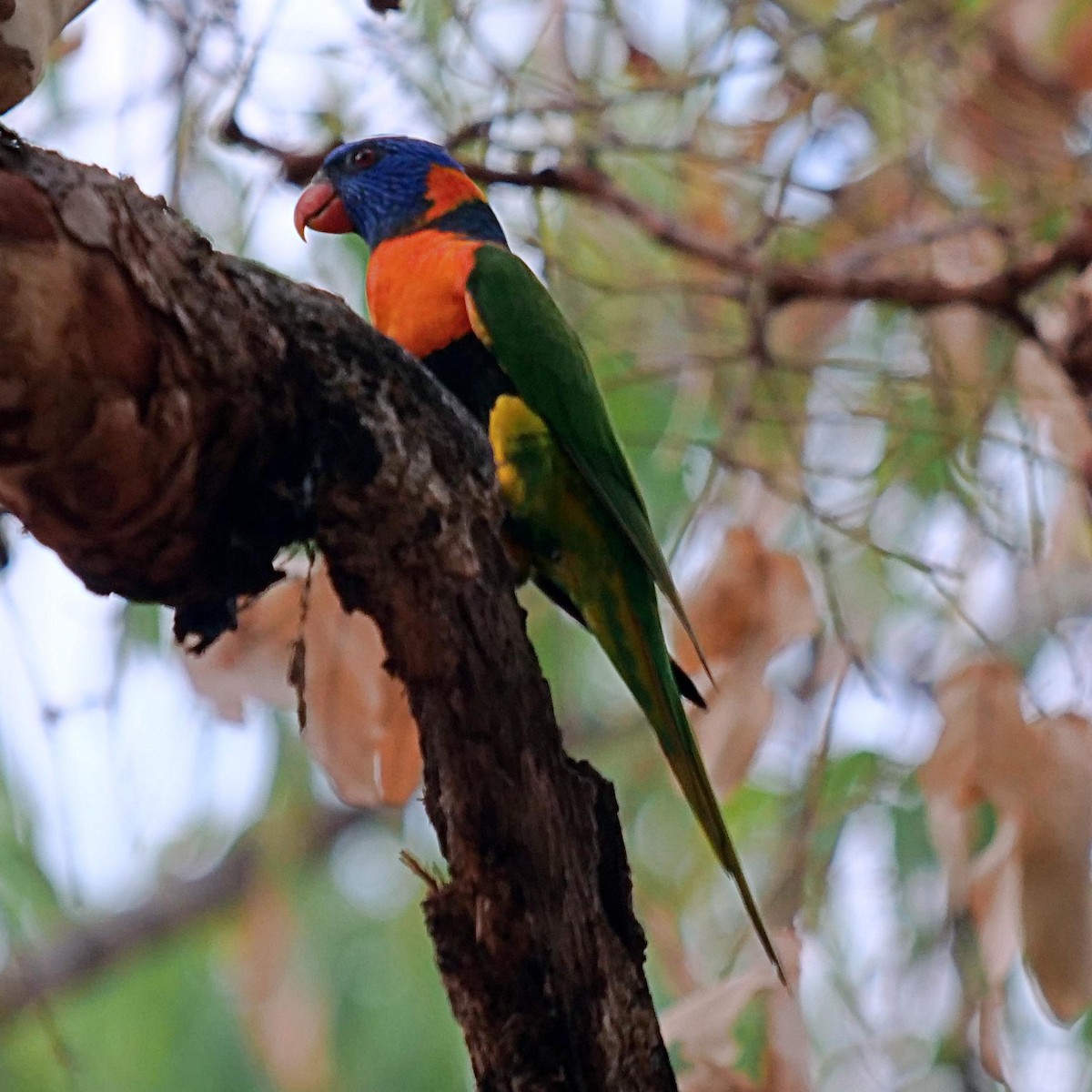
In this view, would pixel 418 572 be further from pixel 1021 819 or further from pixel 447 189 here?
pixel 447 189

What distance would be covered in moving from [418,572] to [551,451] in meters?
0.62

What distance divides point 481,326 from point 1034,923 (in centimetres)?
92

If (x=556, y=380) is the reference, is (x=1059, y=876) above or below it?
below

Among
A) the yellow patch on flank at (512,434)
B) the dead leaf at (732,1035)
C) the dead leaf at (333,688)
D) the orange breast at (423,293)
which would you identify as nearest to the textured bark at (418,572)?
the dead leaf at (732,1035)

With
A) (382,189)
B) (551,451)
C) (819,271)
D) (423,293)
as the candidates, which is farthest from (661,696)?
(382,189)

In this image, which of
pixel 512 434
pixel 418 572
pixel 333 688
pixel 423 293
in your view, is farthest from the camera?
pixel 423 293

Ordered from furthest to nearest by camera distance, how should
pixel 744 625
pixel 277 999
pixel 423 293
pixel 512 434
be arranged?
pixel 277 999
pixel 423 293
pixel 512 434
pixel 744 625

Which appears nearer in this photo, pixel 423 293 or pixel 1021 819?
pixel 1021 819

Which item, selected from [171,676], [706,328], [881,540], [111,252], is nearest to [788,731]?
[881,540]

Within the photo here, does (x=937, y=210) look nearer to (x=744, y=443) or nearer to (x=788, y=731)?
(x=744, y=443)

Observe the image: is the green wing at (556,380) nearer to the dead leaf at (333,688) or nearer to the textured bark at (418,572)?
the dead leaf at (333,688)

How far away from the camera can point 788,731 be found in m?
2.43

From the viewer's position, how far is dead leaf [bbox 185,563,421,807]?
1.36 meters

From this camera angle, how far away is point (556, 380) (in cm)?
168
